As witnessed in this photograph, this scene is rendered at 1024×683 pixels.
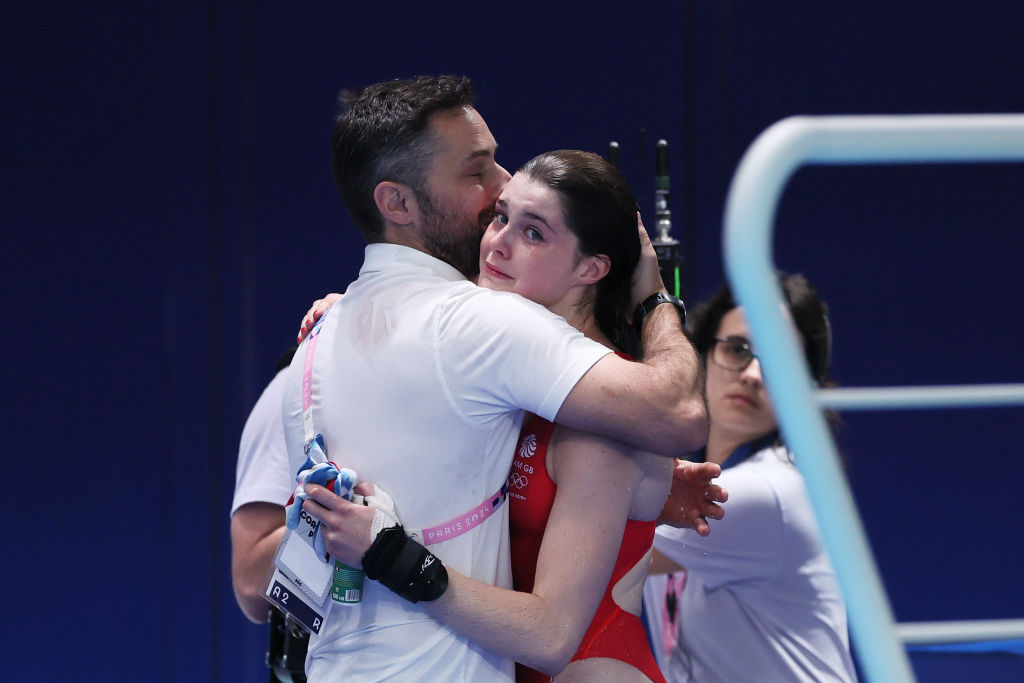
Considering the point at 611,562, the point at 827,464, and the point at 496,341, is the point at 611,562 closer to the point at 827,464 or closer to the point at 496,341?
the point at 496,341

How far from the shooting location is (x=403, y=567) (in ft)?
4.24

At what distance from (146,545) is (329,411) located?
241 centimetres

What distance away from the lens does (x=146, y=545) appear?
3.55 meters

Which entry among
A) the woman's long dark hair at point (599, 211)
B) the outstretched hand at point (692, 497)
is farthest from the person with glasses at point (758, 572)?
the woman's long dark hair at point (599, 211)

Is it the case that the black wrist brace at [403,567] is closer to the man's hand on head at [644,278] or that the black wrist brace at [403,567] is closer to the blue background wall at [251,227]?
the man's hand on head at [644,278]

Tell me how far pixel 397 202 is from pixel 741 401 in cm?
112

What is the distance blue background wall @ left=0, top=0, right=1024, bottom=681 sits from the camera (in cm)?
355

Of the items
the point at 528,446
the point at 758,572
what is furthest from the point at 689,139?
the point at 528,446

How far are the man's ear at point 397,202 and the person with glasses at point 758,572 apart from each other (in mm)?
933

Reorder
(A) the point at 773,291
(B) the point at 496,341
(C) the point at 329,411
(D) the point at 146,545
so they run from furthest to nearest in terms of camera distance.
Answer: (D) the point at 146,545 → (C) the point at 329,411 → (B) the point at 496,341 → (A) the point at 773,291

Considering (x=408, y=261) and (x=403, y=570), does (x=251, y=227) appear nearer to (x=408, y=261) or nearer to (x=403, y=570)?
(x=408, y=261)

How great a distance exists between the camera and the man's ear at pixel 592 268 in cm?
154

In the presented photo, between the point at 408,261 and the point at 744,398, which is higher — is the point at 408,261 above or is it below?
above

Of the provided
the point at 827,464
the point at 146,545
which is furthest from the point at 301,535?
the point at 146,545
